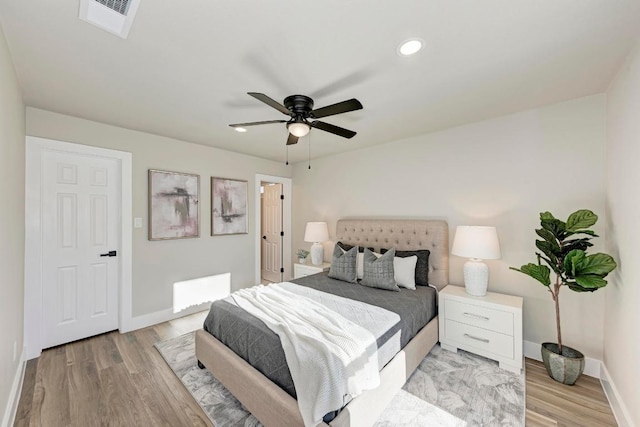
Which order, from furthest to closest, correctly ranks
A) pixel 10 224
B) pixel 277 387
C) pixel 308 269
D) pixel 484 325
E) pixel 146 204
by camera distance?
pixel 308 269
pixel 146 204
pixel 484 325
pixel 10 224
pixel 277 387

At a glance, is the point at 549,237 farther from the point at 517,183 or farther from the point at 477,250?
the point at 517,183

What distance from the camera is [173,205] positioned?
3588 mm

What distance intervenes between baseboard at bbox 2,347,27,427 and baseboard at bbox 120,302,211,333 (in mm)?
940

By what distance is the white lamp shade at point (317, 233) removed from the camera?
4215mm

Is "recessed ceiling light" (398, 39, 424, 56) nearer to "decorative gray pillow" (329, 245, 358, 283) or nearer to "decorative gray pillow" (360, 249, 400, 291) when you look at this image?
"decorative gray pillow" (360, 249, 400, 291)

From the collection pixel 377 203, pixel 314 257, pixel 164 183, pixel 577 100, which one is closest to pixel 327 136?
pixel 377 203

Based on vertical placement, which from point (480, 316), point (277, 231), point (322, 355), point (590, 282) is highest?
point (277, 231)

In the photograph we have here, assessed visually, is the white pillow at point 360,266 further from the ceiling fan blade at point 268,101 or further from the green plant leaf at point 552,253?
the ceiling fan blade at point 268,101

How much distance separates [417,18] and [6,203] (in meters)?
2.86

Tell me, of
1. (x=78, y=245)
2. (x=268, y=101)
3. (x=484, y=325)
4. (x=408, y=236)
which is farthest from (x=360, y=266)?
(x=78, y=245)

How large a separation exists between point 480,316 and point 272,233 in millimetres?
3961

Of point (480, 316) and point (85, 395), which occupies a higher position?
point (480, 316)

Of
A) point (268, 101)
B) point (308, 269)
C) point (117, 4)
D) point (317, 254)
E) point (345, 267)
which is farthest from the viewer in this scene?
point (317, 254)

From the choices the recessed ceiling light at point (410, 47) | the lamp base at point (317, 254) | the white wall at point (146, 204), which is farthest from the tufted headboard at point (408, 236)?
the recessed ceiling light at point (410, 47)
